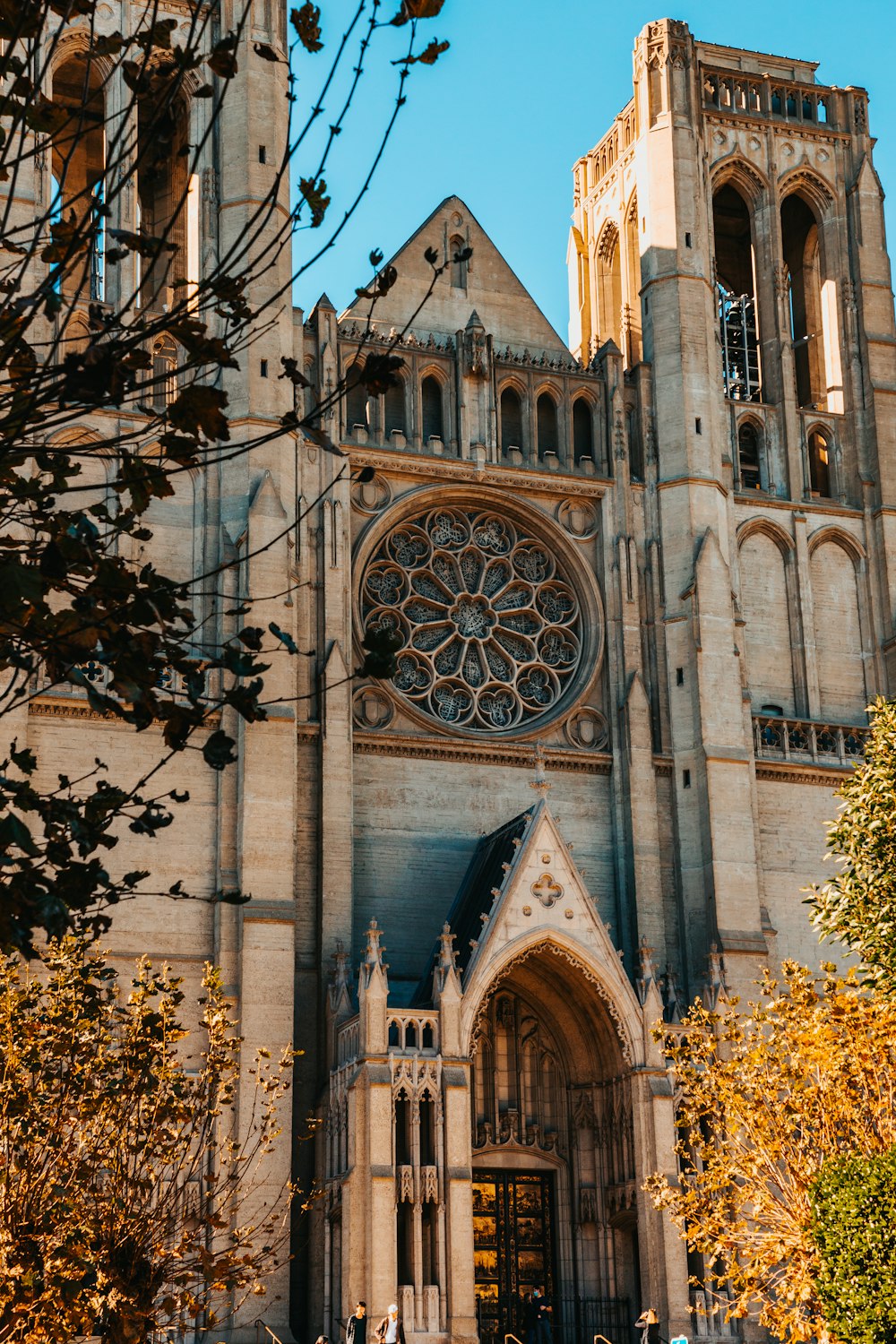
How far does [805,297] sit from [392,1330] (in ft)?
85.4

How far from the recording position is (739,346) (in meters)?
42.9

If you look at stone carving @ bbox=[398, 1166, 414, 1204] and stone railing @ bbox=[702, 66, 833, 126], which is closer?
stone carving @ bbox=[398, 1166, 414, 1204]

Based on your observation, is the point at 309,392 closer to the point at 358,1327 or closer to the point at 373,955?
the point at 373,955

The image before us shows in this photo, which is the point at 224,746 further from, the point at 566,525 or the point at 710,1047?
the point at 566,525

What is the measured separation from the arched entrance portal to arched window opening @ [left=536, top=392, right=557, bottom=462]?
10906 millimetres

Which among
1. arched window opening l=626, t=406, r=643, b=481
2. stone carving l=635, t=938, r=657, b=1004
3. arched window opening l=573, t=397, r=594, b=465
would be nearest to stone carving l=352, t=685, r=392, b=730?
stone carving l=635, t=938, r=657, b=1004

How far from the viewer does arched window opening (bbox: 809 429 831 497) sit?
40875 millimetres

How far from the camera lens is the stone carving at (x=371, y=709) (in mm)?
34344

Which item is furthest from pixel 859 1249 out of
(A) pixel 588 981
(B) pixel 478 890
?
(B) pixel 478 890

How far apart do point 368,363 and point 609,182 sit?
35.3 metres

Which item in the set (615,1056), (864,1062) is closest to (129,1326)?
(864,1062)

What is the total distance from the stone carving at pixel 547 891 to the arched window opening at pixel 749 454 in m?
12.4

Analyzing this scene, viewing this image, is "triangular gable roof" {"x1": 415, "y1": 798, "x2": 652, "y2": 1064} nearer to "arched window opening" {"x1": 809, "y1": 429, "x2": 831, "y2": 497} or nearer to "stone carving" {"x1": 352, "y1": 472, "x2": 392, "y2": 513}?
"stone carving" {"x1": 352, "y1": 472, "x2": 392, "y2": 513}

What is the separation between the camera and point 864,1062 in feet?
77.2
